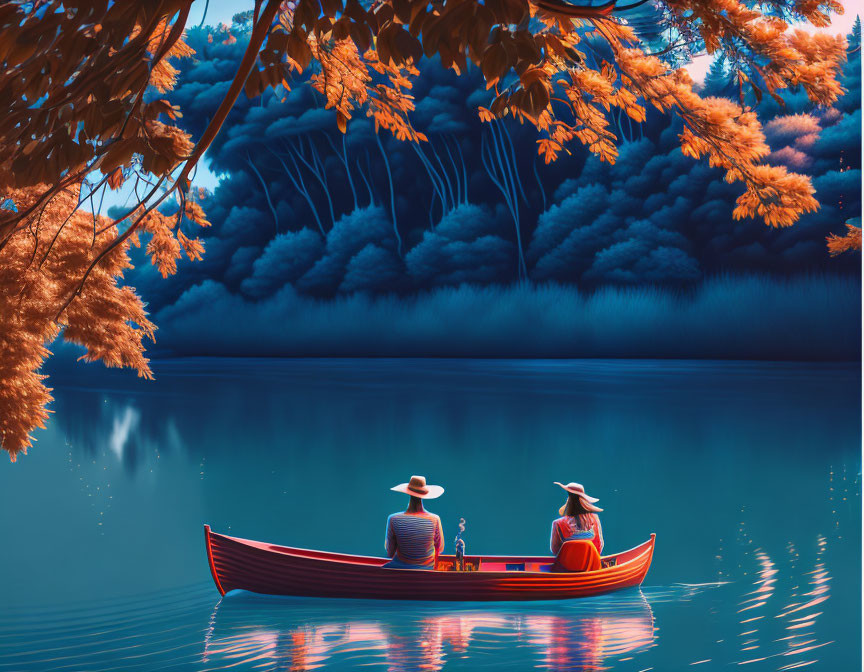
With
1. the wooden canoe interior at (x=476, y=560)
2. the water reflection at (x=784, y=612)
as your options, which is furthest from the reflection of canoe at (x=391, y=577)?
the water reflection at (x=784, y=612)

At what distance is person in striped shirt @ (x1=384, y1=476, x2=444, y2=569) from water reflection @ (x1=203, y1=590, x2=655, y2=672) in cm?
69

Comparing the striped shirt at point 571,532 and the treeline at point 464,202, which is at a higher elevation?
the treeline at point 464,202

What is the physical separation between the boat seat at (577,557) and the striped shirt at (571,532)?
0.05 metres

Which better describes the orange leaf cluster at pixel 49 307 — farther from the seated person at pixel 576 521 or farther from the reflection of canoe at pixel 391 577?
the seated person at pixel 576 521

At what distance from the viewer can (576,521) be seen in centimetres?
736

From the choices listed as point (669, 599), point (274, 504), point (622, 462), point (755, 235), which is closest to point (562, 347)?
point (755, 235)

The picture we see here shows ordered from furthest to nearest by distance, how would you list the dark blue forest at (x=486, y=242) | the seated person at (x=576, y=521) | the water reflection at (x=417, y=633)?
the dark blue forest at (x=486, y=242), the seated person at (x=576, y=521), the water reflection at (x=417, y=633)

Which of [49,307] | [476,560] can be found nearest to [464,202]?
[476,560]

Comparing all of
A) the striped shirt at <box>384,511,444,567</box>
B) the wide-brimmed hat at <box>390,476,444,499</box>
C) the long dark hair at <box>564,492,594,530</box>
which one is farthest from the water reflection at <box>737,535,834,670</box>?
the wide-brimmed hat at <box>390,476,444,499</box>

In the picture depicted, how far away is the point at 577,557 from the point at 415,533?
5.30 ft

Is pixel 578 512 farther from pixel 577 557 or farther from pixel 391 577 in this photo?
pixel 391 577

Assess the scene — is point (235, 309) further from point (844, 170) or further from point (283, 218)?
point (844, 170)

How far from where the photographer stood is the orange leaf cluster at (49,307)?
21.6ft

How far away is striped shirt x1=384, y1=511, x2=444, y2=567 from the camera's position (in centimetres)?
705
